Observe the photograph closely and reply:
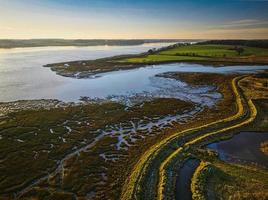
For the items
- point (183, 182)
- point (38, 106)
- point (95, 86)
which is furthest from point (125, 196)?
point (95, 86)

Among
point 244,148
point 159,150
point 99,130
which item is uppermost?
point 159,150

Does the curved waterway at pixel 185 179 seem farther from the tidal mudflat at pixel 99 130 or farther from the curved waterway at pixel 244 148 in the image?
the curved waterway at pixel 244 148

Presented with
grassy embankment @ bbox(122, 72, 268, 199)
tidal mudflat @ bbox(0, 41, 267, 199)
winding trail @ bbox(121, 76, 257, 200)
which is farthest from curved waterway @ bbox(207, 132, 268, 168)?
tidal mudflat @ bbox(0, 41, 267, 199)

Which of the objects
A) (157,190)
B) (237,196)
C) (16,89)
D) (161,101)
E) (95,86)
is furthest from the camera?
(95,86)

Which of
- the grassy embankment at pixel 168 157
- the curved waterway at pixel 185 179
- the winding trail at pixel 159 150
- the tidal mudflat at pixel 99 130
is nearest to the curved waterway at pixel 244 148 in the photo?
the grassy embankment at pixel 168 157

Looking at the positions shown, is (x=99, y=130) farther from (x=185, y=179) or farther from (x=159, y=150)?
(x=185, y=179)

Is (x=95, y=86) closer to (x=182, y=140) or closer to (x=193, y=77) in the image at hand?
(x=193, y=77)

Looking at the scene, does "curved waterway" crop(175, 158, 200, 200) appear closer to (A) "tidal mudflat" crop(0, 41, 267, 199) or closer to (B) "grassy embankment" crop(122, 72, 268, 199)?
(A) "tidal mudflat" crop(0, 41, 267, 199)

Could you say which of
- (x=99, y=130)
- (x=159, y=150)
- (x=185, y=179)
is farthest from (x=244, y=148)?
(x=99, y=130)
